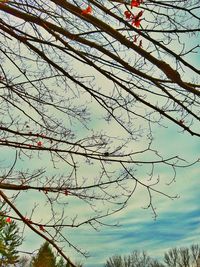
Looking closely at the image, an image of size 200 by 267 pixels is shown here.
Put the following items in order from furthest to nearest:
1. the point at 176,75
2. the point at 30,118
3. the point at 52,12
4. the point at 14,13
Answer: the point at 30,118 → the point at 52,12 → the point at 14,13 → the point at 176,75

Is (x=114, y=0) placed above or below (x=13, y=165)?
above

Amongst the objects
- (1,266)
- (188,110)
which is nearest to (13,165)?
(1,266)

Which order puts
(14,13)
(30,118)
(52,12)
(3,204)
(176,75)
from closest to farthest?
(176,75), (14,13), (52,12), (3,204), (30,118)

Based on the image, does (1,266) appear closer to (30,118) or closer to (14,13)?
(30,118)

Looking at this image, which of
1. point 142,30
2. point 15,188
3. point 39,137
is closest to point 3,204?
point 15,188

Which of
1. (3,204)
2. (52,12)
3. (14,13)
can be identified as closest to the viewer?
(14,13)

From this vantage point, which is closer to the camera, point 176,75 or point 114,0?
point 176,75

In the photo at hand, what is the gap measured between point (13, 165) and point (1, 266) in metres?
1.49

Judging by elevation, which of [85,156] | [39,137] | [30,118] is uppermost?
[30,118]

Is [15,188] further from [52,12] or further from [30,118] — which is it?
[52,12]

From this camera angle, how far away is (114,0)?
400cm

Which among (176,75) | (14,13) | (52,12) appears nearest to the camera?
(176,75)

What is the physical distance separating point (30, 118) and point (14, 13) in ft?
5.21

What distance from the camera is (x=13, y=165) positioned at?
4.68 meters
